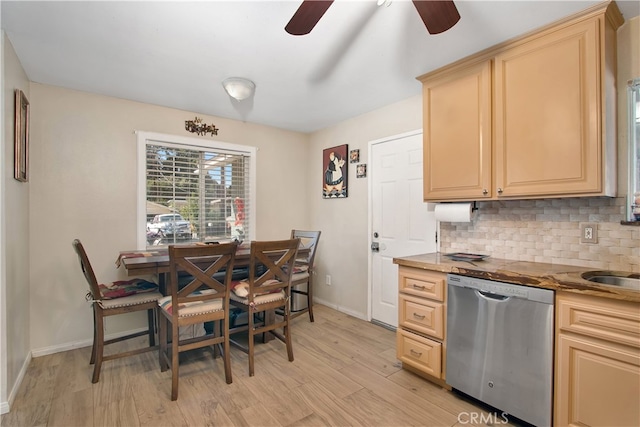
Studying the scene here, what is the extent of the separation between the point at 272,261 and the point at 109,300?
4.06 ft

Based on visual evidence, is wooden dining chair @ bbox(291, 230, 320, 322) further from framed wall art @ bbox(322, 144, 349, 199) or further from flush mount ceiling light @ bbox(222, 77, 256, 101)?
flush mount ceiling light @ bbox(222, 77, 256, 101)

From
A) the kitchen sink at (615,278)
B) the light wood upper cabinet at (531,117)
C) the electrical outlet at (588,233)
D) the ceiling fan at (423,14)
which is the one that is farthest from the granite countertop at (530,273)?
the ceiling fan at (423,14)

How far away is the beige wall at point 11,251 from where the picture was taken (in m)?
1.84

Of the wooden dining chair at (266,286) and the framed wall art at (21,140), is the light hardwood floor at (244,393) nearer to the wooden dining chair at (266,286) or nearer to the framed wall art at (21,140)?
the wooden dining chair at (266,286)

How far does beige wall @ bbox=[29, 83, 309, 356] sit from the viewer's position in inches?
104

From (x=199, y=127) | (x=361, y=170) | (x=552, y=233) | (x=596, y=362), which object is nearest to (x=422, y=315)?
(x=596, y=362)

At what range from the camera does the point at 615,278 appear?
1767 mm

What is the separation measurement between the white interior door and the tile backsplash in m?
0.33

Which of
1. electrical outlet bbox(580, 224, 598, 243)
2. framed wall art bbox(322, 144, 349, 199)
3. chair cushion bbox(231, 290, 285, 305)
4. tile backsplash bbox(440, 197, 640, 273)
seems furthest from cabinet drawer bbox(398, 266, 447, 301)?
framed wall art bbox(322, 144, 349, 199)

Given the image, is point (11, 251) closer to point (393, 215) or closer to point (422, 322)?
point (422, 322)

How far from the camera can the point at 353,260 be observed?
3.66m

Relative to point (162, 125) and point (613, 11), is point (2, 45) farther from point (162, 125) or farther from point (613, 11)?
point (613, 11)

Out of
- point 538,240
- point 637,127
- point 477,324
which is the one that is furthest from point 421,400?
point 637,127

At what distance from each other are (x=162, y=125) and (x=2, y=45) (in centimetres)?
140
